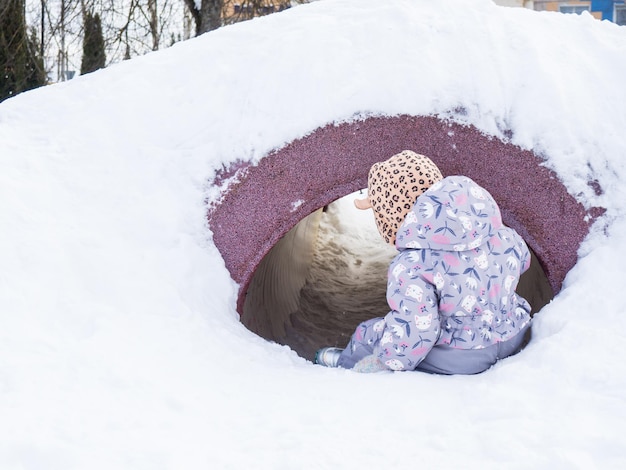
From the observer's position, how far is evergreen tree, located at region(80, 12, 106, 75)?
8.59 meters

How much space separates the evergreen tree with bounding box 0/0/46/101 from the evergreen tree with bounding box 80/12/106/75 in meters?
0.68

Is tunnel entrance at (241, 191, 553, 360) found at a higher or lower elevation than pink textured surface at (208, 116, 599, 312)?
lower

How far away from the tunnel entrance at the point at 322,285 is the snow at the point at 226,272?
1069 mm

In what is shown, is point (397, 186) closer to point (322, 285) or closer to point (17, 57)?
point (322, 285)

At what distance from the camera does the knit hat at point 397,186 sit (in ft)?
8.55

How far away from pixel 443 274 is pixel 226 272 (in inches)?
46.3

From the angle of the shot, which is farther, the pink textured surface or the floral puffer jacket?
the pink textured surface

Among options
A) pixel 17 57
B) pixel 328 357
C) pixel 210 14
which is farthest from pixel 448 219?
pixel 17 57

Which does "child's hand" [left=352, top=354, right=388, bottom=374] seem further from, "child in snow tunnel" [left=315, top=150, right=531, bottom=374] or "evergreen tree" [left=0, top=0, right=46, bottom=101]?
"evergreen tree" [left=0, top=0, right=46, bottom=101]

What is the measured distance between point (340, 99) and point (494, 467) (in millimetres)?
2010

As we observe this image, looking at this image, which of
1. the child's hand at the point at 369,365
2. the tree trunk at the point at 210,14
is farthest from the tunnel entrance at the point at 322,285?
the tree trunk at the point at 210,14

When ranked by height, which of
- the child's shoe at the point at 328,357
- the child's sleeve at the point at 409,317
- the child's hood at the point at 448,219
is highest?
the child's hood at the point at 448,219

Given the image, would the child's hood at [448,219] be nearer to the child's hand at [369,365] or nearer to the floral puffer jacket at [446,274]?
the floral puffer jacket at [446,274]

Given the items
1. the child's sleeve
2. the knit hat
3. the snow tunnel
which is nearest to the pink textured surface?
the snow tunnel
